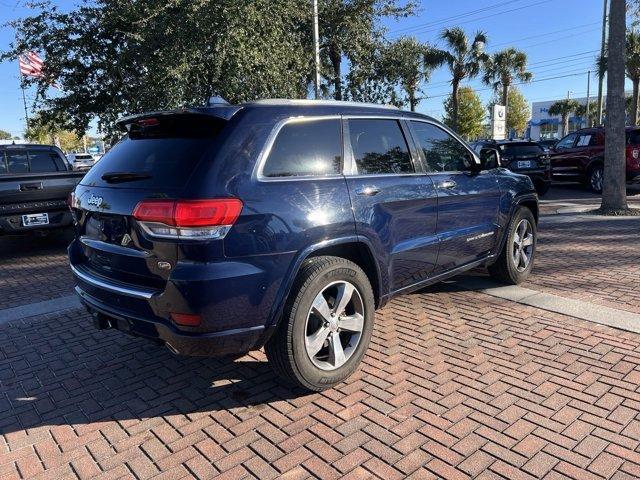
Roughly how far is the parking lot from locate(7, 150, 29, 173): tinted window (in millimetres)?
4463

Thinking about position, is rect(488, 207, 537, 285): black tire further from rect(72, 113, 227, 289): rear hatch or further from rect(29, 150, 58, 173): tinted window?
rect(29, 150, 58, 173): tinted window

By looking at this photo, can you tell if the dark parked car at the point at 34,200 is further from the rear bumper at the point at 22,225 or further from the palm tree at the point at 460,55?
the palm tree at the point at 460,55

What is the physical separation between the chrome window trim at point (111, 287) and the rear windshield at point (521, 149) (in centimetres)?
1253

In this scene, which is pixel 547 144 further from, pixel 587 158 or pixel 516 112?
pixel 516 112

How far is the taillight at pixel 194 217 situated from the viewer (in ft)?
9.29

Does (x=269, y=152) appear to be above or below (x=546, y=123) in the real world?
below

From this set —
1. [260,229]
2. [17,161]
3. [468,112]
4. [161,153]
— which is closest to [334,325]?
[260,229]

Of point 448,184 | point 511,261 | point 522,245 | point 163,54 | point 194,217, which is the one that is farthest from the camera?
point 163,54

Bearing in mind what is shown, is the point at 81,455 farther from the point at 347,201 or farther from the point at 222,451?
the point at 347,201

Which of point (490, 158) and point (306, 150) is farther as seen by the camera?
point (490, 158)

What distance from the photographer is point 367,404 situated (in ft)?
10.9

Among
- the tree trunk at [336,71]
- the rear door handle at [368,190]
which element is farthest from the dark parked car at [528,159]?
the rear door handle at [368,190]

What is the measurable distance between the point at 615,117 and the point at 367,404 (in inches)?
392

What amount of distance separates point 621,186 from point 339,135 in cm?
945
